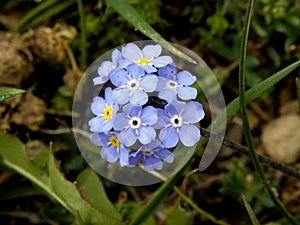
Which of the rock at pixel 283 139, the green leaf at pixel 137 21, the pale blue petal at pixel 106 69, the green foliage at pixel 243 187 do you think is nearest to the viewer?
the pale blue petal at pixel 106 69

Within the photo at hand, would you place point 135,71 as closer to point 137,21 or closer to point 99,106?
point 99,106

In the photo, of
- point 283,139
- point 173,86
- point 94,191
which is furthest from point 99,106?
point 283,139

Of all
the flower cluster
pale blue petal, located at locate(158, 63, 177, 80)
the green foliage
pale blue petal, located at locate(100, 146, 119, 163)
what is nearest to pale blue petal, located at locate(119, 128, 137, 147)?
the flower cluster

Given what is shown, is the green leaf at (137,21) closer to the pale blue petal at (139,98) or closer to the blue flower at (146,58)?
the blue flower at (146,58)

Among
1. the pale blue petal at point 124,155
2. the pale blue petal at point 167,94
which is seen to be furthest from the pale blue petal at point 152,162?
the pale blue petal at point 167,94

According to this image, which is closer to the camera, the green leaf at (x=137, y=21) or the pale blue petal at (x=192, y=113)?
the pale blue petal at (x=192, y=113)

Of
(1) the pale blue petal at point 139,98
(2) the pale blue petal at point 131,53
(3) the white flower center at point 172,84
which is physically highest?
(2) the pale blue petal at point 131,53

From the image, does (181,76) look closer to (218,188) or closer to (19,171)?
(19,171)
